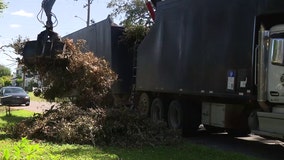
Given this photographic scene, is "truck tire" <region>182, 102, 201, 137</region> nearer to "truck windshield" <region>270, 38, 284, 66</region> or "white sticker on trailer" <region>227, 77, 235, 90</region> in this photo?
"white sticker on trailer" <region>227, 77, 235, 90</region>

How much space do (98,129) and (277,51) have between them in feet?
14.3

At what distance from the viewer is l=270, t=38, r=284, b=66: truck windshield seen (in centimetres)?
873

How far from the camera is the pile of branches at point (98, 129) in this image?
10445 millimetres

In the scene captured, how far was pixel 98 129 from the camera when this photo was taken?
10.6 metres

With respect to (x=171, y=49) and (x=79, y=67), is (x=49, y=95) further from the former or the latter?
(x=171, y=49)

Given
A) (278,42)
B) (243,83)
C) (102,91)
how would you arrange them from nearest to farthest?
(278,42) < (243,83) < (102,91)

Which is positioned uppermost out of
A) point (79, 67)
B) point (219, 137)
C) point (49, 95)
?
point (79, 67)

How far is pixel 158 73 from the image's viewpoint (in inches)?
579

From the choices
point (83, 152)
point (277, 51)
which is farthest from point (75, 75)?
point (277, 51)

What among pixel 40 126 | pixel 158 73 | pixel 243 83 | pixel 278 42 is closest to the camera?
pixel 278 42

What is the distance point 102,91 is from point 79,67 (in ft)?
3.49

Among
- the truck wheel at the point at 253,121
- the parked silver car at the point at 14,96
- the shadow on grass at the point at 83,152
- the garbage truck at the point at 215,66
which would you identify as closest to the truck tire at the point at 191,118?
the garbage truck at the point at 215,66

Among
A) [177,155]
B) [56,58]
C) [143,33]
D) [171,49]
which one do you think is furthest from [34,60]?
[143,33]

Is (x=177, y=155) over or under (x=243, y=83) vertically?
under
